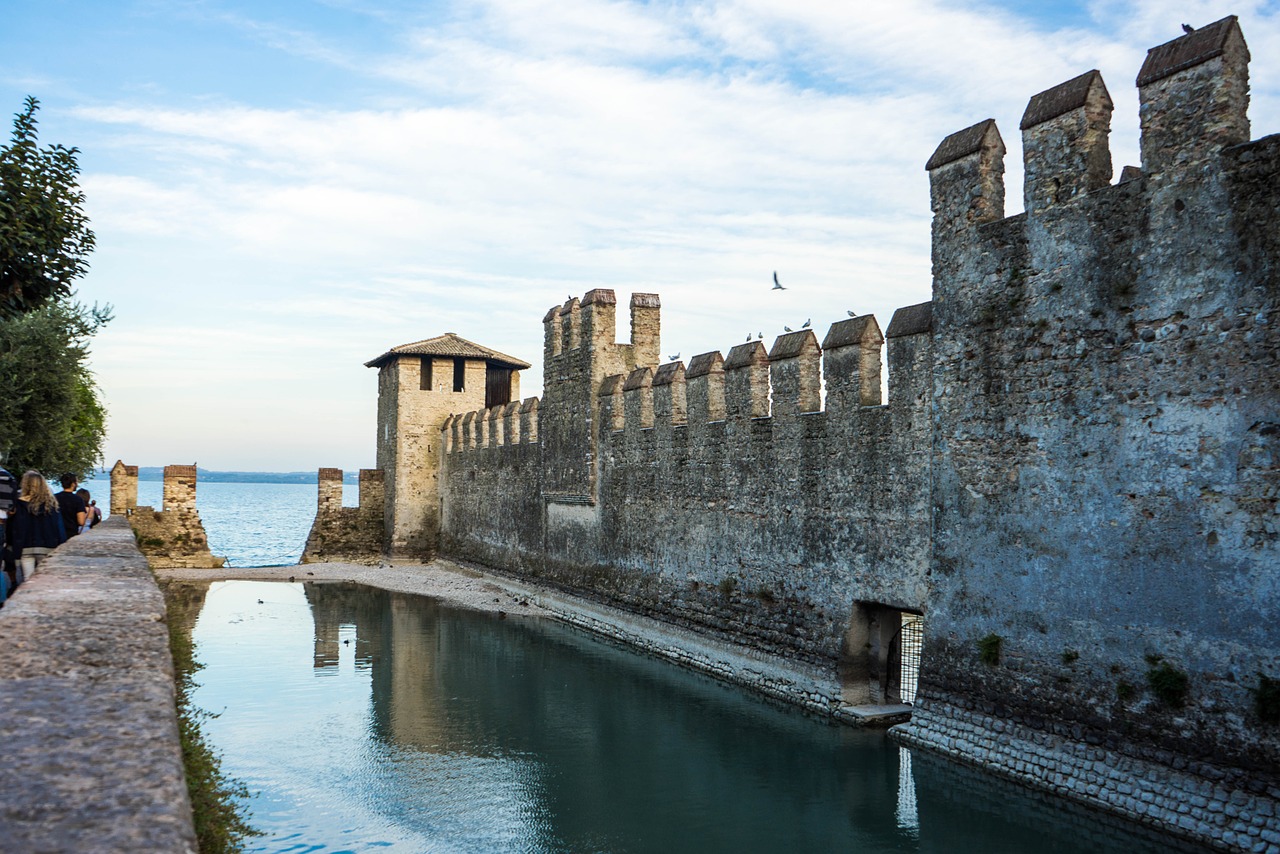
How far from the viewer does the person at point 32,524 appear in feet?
28.1

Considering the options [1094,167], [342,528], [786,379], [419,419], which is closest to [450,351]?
[419,419]

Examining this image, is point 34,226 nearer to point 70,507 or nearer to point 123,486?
point 70,507

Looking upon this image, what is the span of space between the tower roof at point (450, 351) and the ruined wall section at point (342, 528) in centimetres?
370

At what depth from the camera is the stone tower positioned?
26.5 meters

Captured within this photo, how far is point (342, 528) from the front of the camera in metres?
26.9

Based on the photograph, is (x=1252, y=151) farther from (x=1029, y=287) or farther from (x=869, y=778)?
(x=869, y=778)

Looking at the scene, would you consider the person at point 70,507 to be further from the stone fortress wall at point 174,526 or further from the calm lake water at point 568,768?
the stone fortress wall at point 174,526

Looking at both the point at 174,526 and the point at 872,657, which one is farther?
the point at 174,526

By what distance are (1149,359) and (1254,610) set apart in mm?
1915

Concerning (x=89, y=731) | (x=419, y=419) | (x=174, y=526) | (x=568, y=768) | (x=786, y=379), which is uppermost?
(x=419, y=419)

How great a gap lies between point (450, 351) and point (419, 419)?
6.67ft

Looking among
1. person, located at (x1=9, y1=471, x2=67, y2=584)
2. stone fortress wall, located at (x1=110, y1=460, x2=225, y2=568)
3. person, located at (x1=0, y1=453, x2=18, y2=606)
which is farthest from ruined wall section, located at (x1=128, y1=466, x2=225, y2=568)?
person, located at (x1=9, y1=471, x2=67, y2=584)

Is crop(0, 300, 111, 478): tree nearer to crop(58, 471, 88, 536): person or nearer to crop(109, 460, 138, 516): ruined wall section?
crop(58, 471, 88, 536): person

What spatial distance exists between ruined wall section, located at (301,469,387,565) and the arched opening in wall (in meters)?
18.6
